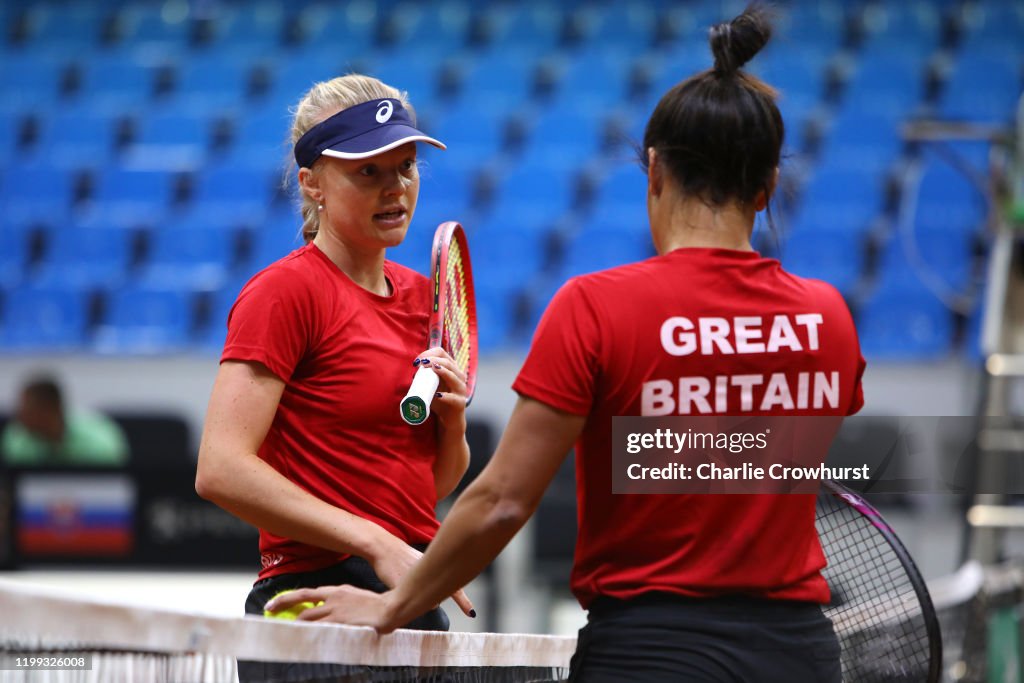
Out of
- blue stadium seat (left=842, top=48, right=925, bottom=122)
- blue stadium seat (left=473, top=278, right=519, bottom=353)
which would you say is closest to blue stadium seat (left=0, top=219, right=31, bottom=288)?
blue stadium seat (left=473, top=278, right=519, bottom=353)

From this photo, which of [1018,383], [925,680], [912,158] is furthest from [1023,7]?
[925,680]

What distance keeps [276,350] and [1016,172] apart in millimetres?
5006

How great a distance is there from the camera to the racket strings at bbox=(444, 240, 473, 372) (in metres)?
2.57

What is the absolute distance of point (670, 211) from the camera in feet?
6.32

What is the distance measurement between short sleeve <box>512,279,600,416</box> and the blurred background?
13.3 feet

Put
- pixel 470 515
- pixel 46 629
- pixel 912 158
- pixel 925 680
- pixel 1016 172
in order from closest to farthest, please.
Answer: pixel 46 629
pixel 470 515
pixel 925 680
pixel 1016 172
pixel 912 158

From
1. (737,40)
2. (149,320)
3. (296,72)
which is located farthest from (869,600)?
(296,72)

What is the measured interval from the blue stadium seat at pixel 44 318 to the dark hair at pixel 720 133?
7.46 meters

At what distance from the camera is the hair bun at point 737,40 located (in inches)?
77.0

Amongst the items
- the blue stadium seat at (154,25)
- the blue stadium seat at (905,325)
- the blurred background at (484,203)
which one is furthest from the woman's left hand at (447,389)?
the blue stadium seat at (154,25)

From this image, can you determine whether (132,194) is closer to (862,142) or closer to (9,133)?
(9,133)

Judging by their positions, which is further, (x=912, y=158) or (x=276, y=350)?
(x=912, y=158)

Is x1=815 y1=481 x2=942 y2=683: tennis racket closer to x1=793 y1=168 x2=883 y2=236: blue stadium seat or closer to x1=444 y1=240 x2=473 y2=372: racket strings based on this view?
x1=444 y1=240 x2=473 y2=372: racket strings

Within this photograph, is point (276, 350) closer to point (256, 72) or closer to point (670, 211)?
point (670, 211)
